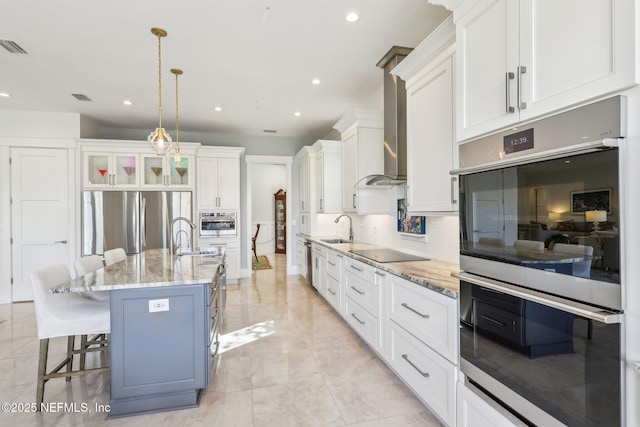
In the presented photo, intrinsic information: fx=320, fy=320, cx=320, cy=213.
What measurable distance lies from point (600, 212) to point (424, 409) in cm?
179

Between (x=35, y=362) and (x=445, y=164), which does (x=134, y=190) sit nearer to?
(x=35, y=362)

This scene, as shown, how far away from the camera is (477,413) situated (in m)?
1.57

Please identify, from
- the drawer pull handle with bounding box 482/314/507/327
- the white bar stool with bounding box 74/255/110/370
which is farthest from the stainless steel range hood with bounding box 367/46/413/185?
the white bar stool with bounding box 74/255/110/370

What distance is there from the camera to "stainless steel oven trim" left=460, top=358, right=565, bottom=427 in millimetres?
1232

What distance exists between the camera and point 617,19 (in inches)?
37.6

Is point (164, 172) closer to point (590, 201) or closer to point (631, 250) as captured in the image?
point (590, 201)

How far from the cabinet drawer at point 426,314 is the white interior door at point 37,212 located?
535 cm

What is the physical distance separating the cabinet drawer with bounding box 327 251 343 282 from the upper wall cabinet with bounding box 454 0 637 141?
7.77 ft

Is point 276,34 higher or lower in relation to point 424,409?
Result: higher

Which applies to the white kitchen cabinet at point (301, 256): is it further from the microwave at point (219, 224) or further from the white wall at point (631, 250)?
the white wall at point (631, 250)

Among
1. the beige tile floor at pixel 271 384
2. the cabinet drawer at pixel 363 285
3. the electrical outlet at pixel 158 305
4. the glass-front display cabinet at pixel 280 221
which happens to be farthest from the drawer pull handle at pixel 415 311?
the glass-front display cabinet at pixel 280 221

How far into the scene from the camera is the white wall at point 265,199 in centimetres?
1084

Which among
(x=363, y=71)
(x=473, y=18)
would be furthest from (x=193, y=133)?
(x=473, y=18)

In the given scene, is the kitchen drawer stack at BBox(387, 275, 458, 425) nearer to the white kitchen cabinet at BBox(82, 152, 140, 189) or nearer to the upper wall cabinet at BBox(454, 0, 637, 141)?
the upper wall cabinet at BBox(454, 0, 637, 141)
